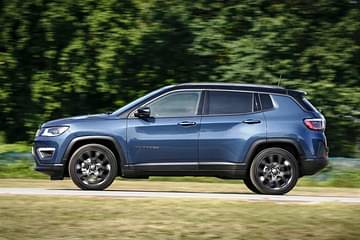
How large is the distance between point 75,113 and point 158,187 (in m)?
7.46

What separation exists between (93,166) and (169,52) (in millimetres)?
9607

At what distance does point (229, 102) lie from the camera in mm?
12828

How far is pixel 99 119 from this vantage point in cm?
1274

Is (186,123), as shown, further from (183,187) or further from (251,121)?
(183,187)

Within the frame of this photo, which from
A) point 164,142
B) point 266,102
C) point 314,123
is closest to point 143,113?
point 164,142

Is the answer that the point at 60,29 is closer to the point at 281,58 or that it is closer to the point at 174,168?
the point at 281,58

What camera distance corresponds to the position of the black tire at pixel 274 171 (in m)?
12.7

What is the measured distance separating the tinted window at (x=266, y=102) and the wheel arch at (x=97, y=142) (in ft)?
7.71

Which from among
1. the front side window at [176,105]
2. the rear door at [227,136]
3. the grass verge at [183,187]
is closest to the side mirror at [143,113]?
the front side window at [176,105]

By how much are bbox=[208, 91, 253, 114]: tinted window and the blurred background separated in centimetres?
804

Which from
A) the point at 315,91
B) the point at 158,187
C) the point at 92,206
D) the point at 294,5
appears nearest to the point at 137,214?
the point at 92,206

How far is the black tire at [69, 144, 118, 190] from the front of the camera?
12.7 meters

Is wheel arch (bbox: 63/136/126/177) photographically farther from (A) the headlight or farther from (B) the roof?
(B) the roof

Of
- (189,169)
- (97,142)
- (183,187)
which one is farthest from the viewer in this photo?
(183,187)
